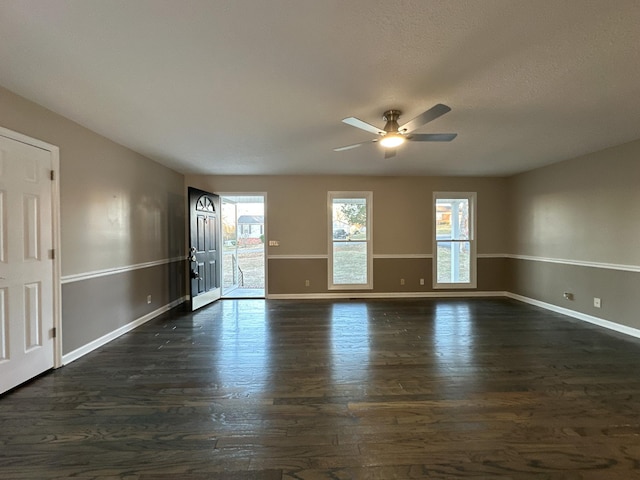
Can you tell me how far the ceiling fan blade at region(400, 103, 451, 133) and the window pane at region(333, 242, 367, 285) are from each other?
3264mm

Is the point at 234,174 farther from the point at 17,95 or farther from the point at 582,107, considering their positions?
the point at 582,107

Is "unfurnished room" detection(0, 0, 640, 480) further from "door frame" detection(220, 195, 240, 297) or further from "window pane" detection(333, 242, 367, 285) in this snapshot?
"window pane" detection(333, 242, 367, 285)

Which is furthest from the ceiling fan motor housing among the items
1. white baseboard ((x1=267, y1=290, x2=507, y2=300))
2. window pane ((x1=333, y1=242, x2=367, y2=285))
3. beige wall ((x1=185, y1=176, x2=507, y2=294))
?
white baseboard ((x1=267, y1=290, x2=507, y2=300))

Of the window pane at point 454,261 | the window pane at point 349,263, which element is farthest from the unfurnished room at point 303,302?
the window pane at point 454,261

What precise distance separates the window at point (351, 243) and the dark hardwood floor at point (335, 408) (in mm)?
2113

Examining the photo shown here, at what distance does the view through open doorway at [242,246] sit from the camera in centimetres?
616

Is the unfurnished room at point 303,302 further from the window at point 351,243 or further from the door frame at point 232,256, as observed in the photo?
the window at point 351,243

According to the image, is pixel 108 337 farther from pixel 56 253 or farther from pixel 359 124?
pixel 359 124

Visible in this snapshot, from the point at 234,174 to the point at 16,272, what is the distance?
351 cm

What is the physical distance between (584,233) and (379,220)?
→ 3.12 m

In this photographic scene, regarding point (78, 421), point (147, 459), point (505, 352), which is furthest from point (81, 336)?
point (505, 352)

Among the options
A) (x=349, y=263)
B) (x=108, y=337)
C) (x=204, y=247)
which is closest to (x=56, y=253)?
(x=108, y=337)

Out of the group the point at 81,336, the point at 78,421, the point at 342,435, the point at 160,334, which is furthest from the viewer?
the point at 160,334

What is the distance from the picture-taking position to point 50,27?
1.56 meters
